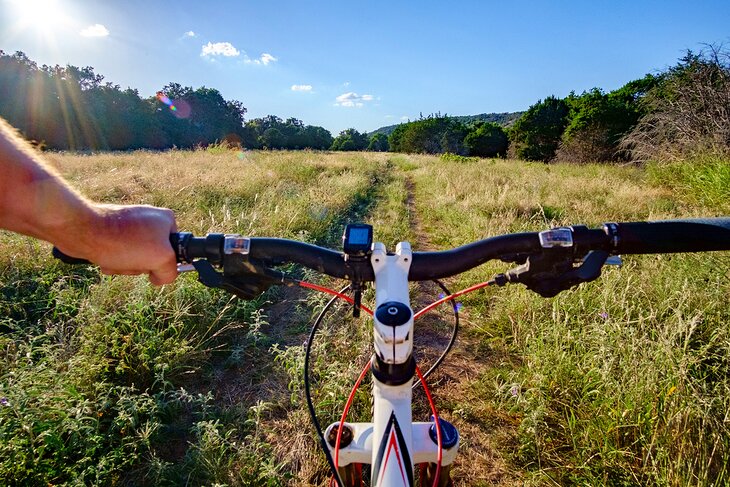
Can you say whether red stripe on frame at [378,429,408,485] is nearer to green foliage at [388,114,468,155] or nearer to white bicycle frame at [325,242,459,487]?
white bicycle frame at [325,242,459,487]

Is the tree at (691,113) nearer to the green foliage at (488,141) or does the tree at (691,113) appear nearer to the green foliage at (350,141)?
the green foliage at (488,141)

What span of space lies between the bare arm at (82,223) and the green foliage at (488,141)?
49143 mm

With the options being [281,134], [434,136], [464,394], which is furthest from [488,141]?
[464,394]

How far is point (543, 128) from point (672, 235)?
39.5 meters

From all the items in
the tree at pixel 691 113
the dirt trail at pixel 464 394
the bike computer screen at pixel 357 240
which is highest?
the tree at pixel 691 113

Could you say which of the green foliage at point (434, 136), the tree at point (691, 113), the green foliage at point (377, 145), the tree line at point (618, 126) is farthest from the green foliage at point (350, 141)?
the tree at point (691, 113)

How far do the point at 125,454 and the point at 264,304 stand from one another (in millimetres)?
1735

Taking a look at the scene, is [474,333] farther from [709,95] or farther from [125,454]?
[709,95]

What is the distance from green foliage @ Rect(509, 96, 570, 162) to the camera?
34.7 metres

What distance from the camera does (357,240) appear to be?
90 cm

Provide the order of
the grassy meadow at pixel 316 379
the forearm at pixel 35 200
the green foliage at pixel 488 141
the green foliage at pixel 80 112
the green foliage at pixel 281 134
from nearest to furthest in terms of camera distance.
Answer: the forearm at pixel 35 200, the grassy meadow at pixel 316 379, the green foliage at pixel 80 112, the green foliage at pixel 488 141, the green foliage at pixel 281 134

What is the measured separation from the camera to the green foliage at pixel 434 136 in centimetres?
4719

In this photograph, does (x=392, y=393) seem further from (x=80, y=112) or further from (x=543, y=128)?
(x=80, y=112)

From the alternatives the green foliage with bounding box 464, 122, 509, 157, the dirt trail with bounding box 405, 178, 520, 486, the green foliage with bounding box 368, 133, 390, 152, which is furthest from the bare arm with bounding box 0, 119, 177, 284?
the green foliage with bounding box 368, 133, 390, 152
